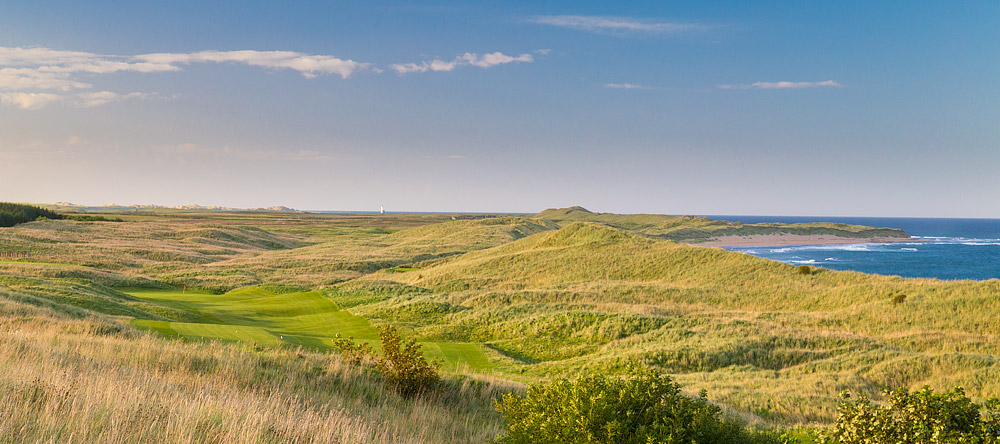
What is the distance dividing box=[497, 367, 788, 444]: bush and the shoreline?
12634 centimetres

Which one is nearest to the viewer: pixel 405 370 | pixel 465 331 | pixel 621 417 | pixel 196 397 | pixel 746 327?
pixel 621 417

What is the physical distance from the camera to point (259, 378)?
30.2 ft

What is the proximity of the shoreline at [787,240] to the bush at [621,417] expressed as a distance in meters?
126

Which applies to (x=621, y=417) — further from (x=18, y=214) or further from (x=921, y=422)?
(x=18, y=214)

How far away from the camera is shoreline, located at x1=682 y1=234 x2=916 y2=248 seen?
5015 inches

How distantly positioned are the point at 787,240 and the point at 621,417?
484 feet

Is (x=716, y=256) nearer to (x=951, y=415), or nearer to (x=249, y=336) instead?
(x=249, y=336)

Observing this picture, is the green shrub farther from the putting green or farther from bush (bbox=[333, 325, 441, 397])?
bush (bbox=[333, 325, 441, 397])

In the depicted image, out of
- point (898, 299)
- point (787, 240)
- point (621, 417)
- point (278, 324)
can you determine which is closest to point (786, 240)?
point (787, 240)

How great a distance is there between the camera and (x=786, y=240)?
135m

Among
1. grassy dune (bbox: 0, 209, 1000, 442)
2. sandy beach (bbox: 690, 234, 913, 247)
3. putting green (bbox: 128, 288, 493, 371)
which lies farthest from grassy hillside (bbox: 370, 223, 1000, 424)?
sandy beach (bbox: 690, 234, 913, 247)

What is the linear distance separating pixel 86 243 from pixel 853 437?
62595 millimetres

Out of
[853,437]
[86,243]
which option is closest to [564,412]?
[853,437]

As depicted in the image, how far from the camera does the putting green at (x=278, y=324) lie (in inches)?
682
